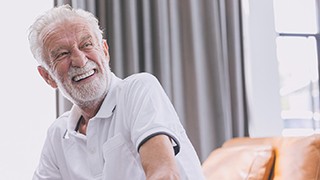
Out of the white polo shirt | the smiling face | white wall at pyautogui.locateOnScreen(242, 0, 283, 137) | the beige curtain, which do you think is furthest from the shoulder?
white wall at pyautogui.locateOnScreen(242, 0, 283, 137)

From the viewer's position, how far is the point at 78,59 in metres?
1.71

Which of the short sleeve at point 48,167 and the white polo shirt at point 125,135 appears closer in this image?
the white polo shirt at point 125,135

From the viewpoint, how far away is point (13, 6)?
3.23 m

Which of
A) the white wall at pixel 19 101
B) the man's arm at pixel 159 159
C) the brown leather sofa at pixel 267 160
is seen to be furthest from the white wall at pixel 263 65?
the man's arm at pixel 159 159

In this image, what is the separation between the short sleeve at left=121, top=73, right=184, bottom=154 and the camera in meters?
1.44

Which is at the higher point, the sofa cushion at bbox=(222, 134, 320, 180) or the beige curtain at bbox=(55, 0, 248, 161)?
the beige curtain at bbox=(55, 0, 248, 161)

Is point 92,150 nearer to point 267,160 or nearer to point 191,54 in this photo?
point 267,160

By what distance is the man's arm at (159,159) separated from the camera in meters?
1.35

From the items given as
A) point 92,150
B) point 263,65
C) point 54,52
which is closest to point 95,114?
point 92,150

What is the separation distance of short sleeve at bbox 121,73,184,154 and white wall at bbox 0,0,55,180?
5.41ft

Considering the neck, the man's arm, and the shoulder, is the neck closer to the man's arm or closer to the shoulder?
the shoulder

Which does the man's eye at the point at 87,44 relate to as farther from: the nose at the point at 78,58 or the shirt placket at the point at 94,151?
the shirt placket at the point at 94,151

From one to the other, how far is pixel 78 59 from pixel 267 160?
1.05 metres

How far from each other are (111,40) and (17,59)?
22.7 inches
